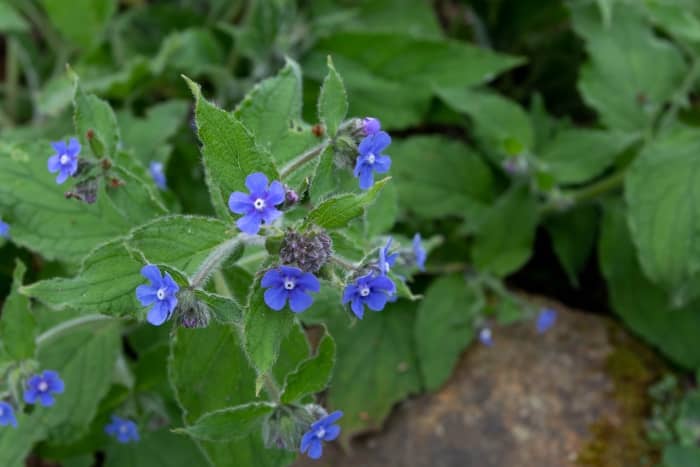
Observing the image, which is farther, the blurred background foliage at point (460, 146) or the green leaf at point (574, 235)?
the green leaf at point (574, 235)

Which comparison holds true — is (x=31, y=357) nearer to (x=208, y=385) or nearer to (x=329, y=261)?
(x=208, y=385)

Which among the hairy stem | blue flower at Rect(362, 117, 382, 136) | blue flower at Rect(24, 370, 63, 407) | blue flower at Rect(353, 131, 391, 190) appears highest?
blue flower at Rect(362, 117, 382, 136)

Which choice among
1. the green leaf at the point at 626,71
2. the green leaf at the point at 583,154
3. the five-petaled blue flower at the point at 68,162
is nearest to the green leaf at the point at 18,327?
the five-petaled blue flower at the point at 68,162

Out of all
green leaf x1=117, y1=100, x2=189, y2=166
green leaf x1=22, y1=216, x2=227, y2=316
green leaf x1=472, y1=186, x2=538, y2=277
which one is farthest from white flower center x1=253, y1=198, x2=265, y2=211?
green leaf x1=472, y1=186, x2=538, y2=277

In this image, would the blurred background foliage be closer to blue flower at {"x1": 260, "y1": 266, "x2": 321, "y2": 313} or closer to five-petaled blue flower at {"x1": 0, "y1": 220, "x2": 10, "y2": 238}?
five-petaled blue flower at {"x1": 0, "y1": 220, "x2": 10, "y2": 238}

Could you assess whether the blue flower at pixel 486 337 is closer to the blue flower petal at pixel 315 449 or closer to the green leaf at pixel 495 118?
the green leaf at pixel 495 118

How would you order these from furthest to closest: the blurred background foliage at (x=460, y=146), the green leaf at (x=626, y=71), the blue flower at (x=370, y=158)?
the green leaf at (x=626, y=71) < the blurred background foliage at (x=460, y=146) < the blue flower at (x=370, y=158)

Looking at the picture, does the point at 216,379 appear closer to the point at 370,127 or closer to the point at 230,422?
the point at 230,422
